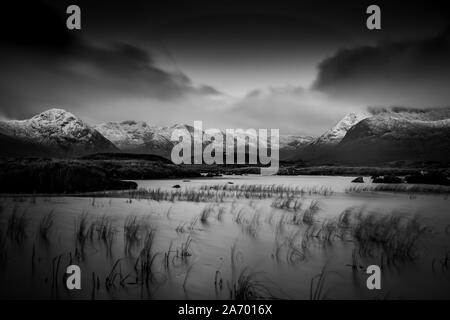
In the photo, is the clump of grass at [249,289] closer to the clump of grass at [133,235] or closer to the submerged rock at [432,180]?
the clump of grass at [133,235]

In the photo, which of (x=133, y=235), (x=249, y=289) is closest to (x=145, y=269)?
(x=249, y=289)

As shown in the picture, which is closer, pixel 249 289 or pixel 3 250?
pixel 249 289

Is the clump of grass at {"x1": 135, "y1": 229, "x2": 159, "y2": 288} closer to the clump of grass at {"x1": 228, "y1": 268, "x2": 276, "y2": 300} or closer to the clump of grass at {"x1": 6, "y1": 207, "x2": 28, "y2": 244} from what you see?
the clump of grass at {"x1": 228, "y1": 268, "x2": 276, "y2": 300}

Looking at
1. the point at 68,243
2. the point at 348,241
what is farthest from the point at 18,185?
the point at 348,241

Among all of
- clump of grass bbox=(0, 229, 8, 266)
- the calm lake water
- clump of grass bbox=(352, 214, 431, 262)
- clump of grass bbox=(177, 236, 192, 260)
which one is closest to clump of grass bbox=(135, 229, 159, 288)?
the calm lake water

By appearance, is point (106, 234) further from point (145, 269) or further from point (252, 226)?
point (252, 226)

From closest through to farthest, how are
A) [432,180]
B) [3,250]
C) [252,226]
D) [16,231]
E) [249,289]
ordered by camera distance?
[249,289] < [3,250] < [16,231] < [252,226] < [432,180]

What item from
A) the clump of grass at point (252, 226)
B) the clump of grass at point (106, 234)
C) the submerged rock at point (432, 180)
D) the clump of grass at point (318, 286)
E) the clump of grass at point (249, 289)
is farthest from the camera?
the submerged rock at point (432, 180)

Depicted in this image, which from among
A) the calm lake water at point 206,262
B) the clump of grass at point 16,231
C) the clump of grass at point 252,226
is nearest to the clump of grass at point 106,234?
the calm lake water at point 206,262

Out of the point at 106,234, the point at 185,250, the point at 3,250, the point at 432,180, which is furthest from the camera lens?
the point at 432,180
